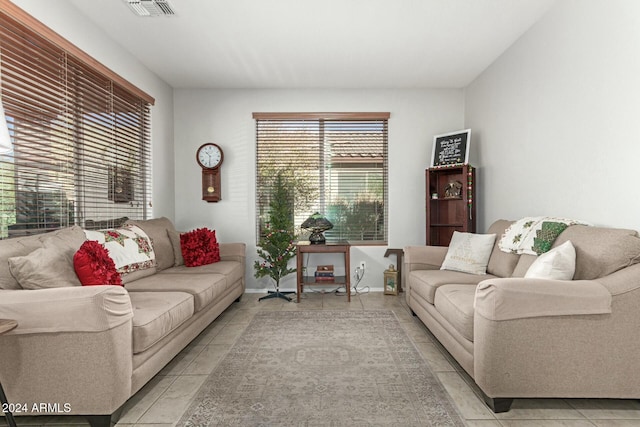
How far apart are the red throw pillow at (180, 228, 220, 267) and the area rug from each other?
0.90m

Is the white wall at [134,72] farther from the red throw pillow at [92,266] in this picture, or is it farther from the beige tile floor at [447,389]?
the beige tile floor at [447,389]

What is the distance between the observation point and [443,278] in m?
2.88

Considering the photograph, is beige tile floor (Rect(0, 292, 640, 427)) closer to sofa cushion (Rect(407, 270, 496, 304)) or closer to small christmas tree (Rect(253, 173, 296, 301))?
sofa cushion (Rect(407, 270, 496, 304))

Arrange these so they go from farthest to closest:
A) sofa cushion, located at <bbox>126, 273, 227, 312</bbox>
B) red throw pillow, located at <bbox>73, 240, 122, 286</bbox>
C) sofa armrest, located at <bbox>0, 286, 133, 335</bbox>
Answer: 1. sofa cushion, located at <bbox>126, 273, 227, 312</bbox>
2. red throw pillow, located at <bbox>73, 240, 122, 286</bbox>
3. sofa armrest, located at <bbox>0, 286, 133, 335</bbox>

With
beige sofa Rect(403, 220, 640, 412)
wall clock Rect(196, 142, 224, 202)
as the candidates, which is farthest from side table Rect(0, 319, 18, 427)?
wall clock Rect(196, 142, 224, 202)

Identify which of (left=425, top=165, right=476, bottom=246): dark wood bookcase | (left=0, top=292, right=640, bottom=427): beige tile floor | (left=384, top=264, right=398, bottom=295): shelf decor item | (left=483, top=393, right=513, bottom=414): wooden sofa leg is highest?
(left=425, top=165, right=476, bottom=246): dark wood bookcase

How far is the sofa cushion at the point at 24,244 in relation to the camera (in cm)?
181

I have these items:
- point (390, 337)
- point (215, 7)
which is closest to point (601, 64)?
point (390, 337)

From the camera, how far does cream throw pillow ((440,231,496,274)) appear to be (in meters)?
3.04

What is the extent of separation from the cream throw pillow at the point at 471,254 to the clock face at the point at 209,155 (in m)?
2.89

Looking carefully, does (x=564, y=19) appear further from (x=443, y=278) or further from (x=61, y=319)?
(x=61, y=319)

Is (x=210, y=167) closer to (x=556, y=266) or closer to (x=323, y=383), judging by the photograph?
(x=323, y=383)

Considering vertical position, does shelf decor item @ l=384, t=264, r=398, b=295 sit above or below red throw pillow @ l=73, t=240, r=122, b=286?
below

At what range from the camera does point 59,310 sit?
160cm
